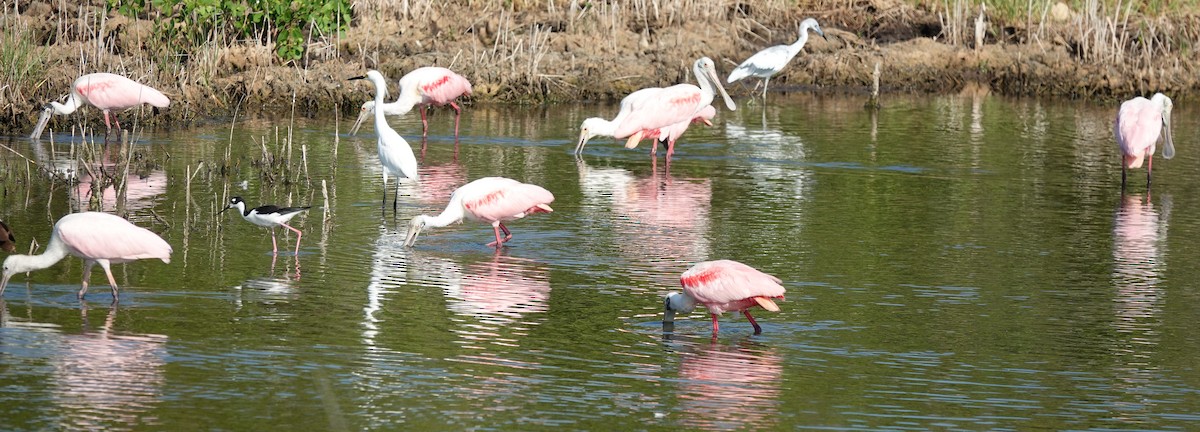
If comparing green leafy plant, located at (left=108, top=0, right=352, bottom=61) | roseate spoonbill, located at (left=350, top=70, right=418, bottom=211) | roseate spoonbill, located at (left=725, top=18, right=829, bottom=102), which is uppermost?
green leafy plant, located at (left=108, top=0, right=352, bottom=61)

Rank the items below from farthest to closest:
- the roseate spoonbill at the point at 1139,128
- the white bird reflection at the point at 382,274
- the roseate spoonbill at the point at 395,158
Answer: the roseate spoonbill at the point at 1139,128
the roseate spoonbill at the point at 395,158
the white bird reflection at the point at 382,274

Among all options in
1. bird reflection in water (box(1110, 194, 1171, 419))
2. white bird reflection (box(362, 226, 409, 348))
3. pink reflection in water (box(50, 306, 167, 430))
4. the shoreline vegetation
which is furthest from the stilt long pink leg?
pink reflection in water (box(50, 306, 167, 430))

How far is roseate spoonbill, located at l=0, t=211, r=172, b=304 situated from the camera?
28.8ft

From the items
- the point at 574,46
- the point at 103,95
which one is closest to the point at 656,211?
the point at 103,95

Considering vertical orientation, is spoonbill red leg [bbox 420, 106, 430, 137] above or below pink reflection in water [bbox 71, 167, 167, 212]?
above

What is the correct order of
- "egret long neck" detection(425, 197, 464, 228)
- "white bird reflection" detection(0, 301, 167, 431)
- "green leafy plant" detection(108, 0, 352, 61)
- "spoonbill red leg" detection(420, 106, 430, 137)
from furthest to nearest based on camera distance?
"green leafy plant" detection(108, 0, 352, 61)
"spoonbill red leg" detection(420, 106, 430, 137)
"egret long neck" detection(425, 197, 464, 228)
"white bird reflection" detection(0, 301, 167, 431)

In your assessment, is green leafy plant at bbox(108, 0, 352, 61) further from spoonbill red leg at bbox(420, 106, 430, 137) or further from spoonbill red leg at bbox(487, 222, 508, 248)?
spoonbill red leg at bbox(487, 222, 508, 248)

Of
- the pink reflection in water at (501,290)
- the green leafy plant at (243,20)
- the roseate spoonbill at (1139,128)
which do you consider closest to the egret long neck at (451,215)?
the pink reflection in water at (501,290)

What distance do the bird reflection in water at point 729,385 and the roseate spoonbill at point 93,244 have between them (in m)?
2.85

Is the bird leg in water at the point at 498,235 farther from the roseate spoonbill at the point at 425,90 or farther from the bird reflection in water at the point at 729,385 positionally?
the roseate spoonbill at the point at 425,90

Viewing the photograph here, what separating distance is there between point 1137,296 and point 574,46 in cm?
1372

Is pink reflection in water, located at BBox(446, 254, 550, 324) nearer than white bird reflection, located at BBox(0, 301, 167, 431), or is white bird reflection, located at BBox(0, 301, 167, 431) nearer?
white bird reflection, located at BBox(0, 301, 167, 431)

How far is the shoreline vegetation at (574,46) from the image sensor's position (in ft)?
62.5

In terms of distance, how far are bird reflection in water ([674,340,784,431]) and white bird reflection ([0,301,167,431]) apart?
7.44ft
